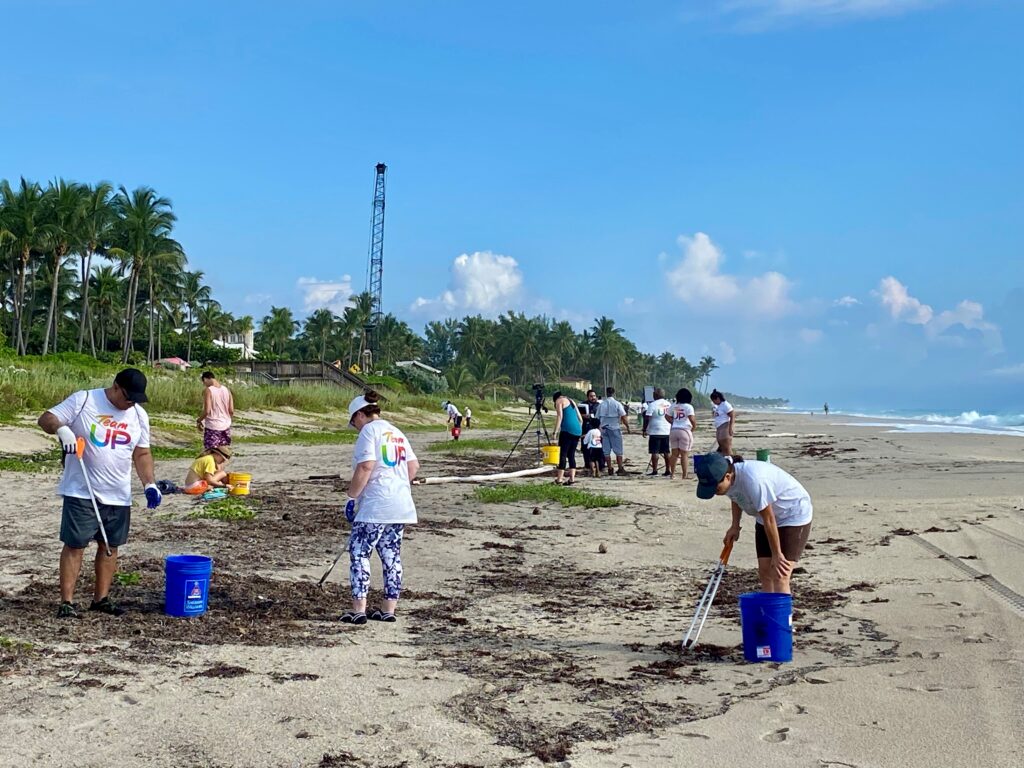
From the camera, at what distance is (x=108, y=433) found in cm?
672

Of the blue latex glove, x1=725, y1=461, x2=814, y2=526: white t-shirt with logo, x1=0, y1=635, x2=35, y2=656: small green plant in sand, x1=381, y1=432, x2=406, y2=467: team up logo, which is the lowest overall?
x1=0, y1=635, x2=35, y2=656: small green plant in sand

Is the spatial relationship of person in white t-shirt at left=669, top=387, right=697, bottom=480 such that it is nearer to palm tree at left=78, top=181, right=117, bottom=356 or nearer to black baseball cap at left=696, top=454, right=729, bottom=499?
black baseball cap at left=696, top=454, right=729, bottom=499

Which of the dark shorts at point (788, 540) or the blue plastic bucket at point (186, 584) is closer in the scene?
the dark shorts at point (788, 540)

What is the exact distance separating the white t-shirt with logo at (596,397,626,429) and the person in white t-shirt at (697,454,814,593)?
13.1 m

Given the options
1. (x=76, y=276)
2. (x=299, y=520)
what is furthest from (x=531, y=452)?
(x=76, y=276)

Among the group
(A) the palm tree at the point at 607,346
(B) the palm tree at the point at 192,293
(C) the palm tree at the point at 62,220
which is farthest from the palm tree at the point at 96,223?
(A) the palm tree at the point at 607,346

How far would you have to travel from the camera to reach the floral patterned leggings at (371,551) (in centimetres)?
716

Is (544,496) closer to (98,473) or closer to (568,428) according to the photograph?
(568,428)

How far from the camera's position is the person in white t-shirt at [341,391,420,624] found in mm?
7113

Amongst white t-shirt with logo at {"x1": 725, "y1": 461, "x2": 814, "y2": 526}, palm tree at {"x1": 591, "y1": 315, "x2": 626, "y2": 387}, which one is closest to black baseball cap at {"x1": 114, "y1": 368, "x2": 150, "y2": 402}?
white t-shirt with logo at {"x1": 725, "y1": 461, "x2": 814, "y2": 526}

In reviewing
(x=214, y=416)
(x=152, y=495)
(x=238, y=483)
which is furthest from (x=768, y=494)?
(x=214, y=416)

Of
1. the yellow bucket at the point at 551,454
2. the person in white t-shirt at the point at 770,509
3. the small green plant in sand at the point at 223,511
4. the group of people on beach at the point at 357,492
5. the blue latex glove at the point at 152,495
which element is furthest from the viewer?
the yellow bucket at the point at 551,454

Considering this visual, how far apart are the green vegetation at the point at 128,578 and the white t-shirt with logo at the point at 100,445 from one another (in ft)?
4.50

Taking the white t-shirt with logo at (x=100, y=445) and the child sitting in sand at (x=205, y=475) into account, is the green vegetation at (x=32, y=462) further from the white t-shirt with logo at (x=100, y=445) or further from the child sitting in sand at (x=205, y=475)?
the white t-shirt with logo at (x=100, y=445)
